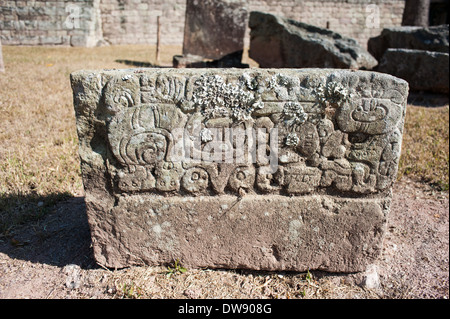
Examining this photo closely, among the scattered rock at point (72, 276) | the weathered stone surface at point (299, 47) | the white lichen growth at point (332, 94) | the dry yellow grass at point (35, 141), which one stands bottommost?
the scattered rock at point (72, 276)

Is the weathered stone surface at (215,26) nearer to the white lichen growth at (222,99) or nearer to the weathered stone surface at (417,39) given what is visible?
the weathered stone surface at (417,39)

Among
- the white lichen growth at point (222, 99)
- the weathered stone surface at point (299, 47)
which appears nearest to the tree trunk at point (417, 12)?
the weathered stone surface at point (299, 47)

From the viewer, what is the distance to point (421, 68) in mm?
6027

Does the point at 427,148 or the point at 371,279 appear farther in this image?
the point at 427,148

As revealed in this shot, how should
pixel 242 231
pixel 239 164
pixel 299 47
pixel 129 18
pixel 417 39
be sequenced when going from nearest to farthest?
1. pixel 239 164
2. pixel 242 231
3. pixel 417 39
4. pixel 299 47
5. pixel 129 18

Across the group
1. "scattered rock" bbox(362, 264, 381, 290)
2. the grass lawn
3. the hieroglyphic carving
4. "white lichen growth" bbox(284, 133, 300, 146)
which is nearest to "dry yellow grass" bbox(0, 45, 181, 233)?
the grass lawn

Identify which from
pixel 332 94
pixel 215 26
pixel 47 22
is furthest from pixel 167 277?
pixel 47 22

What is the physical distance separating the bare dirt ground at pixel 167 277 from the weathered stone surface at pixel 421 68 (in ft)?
13.6

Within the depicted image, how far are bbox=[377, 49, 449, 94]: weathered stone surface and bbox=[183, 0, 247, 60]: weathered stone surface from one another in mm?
2955

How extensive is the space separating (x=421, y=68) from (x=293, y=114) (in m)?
5.09

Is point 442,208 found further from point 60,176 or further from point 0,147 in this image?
point 0,147

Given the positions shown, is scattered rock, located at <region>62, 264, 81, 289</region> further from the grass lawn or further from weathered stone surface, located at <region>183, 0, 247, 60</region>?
weathered stone surface, located at <region>183, 0, 247, 60</region>

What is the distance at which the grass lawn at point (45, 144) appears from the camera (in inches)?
120

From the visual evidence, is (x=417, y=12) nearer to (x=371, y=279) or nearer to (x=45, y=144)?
(x=371, y=279)
